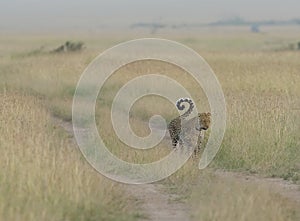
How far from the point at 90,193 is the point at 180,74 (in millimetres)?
14373

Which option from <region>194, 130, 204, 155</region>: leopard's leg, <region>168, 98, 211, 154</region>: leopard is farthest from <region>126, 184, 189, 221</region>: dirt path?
<region>168, 98, 211, 154</region>: leopard

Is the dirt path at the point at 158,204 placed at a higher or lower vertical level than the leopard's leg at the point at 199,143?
lower

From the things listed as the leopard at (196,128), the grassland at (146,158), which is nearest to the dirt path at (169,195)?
the grassland at (146,158)

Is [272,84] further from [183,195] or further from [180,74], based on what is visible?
[183,195]

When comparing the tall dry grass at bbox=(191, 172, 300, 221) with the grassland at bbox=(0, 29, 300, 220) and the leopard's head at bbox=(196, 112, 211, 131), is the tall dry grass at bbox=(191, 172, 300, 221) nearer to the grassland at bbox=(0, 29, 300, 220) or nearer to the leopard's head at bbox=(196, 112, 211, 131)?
the grassland at bbox=(0, 29, 300, 220)

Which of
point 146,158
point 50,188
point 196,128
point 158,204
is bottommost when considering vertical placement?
point 158,204

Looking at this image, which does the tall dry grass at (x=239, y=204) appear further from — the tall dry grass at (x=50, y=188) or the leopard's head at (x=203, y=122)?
the leopard's head at (x=203, y=122)

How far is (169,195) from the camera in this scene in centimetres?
880

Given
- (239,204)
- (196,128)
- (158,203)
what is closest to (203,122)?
(196,128)

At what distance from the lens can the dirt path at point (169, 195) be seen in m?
7.79

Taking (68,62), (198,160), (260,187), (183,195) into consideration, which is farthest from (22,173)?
(68,62)

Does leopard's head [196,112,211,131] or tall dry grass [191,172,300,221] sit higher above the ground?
leopard's head [196,112,211,131]

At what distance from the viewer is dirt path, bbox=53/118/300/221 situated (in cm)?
779

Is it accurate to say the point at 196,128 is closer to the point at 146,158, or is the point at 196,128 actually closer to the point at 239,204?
the point at 146,158
